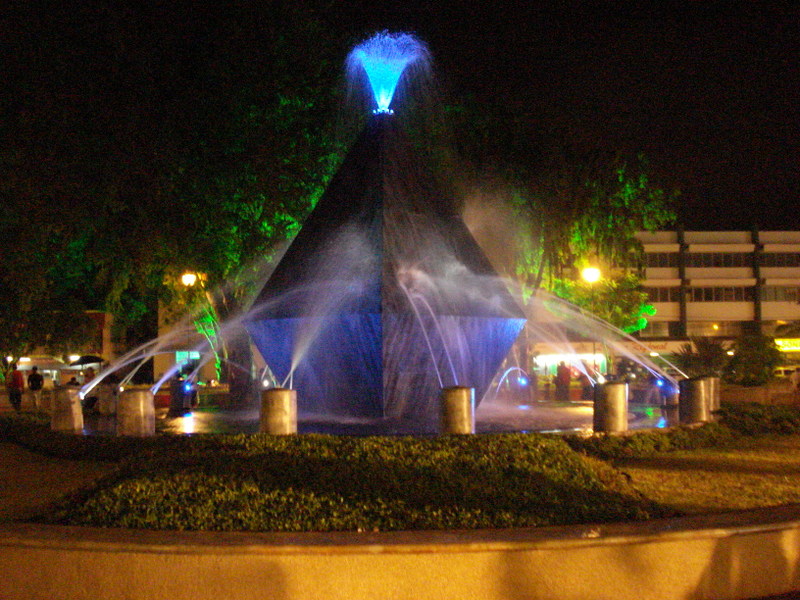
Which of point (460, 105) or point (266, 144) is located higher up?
point (460, 105)

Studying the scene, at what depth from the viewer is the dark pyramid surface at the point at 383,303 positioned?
13.3m

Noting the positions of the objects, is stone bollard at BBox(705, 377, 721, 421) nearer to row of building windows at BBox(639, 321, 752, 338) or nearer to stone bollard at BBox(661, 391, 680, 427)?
stone bollard at BBox(661, 391, 680, 427)

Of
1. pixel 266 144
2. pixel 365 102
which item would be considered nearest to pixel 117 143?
pixel 266 144

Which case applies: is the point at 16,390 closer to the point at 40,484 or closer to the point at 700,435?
the point at 40,484

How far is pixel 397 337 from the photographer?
13.2 meters

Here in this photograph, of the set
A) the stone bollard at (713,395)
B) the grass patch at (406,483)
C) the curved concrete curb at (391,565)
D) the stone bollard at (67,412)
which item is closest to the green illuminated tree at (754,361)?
the stone bollard at (713,395)

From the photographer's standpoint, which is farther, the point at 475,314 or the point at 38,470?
the point at 475,314

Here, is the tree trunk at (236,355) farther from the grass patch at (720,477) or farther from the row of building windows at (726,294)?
the row of building windows at (726,294)

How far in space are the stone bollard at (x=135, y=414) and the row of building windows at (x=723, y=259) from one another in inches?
2346

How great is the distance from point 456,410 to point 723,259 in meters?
62.5

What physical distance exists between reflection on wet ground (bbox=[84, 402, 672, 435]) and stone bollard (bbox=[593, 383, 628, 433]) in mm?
302

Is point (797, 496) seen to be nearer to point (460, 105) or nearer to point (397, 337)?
point (397, 337)

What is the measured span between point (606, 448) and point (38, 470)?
716cm

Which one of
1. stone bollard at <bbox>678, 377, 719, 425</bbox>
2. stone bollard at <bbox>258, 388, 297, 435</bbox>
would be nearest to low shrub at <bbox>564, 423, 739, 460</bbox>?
stone bollard at <bbox>678, 377, 719, 425</bbox>
